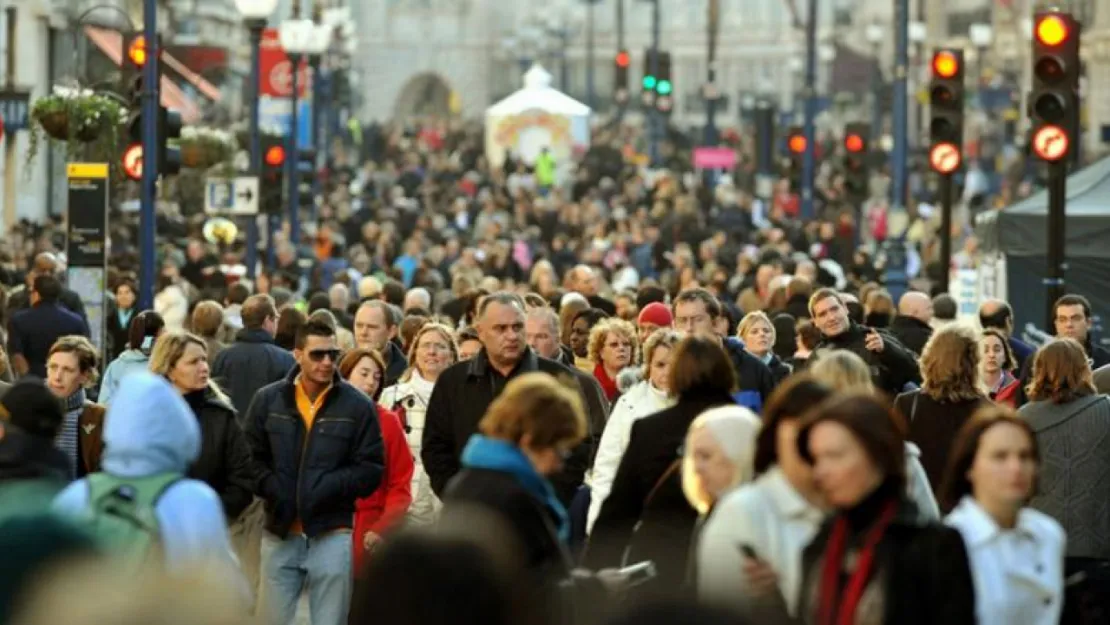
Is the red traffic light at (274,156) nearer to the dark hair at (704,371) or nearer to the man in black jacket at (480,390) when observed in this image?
the man in black jacket at (480,390)

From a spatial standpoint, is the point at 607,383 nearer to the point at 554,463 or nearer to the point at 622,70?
the point at 554,463

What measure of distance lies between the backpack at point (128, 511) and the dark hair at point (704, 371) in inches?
87.7

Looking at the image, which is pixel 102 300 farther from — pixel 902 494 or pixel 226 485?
pixel 902 494

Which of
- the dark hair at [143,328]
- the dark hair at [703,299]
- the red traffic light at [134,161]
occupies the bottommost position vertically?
the dark hair at [143,328]

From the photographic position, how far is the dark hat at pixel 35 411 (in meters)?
10.1

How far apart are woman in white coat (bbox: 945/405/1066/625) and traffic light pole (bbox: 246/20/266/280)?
2388 cm

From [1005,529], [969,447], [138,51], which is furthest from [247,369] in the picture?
[138,51]

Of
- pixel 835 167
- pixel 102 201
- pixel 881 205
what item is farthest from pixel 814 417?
pixel 835 167

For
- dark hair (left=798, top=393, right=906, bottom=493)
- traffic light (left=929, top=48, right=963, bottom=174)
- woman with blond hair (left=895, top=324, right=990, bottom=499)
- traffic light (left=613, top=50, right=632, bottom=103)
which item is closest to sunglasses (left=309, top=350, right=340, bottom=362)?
woman with blond hair (left=895, top=324, right=990, bottom=499)

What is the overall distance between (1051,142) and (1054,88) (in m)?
0.34

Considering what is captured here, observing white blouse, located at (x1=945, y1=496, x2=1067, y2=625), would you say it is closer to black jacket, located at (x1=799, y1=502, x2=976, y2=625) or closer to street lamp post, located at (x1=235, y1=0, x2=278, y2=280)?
black jacket, located at (x1=799, y1=502, x2=976, y2=625)

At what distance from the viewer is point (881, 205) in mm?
53656

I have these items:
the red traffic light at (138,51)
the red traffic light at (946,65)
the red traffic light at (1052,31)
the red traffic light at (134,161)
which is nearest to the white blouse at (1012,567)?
the red traffic light at (1052,31)

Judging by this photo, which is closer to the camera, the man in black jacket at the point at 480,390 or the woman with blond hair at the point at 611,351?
the man in black jacket at the point at 480,390
